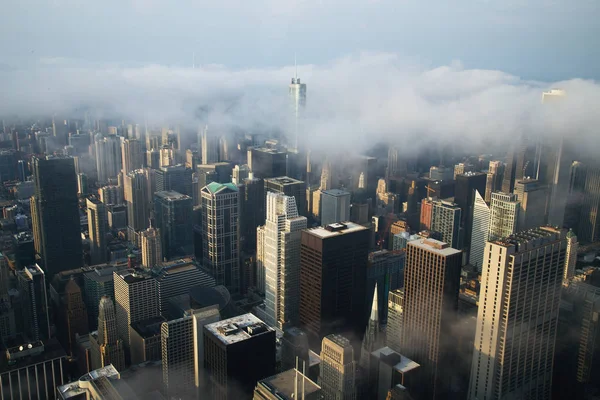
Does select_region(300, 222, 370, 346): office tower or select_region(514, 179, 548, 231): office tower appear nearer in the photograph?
select_region(300, 222, 370, 346): office tower

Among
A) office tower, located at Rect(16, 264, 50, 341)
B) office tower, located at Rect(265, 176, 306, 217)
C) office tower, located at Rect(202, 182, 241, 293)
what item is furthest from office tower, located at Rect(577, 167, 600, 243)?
office tower, located at Rect(16, 264, 50, 341)

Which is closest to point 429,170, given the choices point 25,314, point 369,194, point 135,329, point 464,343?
point 369,194

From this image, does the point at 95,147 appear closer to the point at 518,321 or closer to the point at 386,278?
the point at 386,278

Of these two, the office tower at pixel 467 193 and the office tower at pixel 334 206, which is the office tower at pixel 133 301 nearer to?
the office tower at pixel 334 206

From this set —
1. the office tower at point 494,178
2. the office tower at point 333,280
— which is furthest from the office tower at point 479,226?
the office tower at point 333,280

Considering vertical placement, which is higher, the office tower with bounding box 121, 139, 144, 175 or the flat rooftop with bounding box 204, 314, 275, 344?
the office tower with bounding box 121, 139, 144, 175

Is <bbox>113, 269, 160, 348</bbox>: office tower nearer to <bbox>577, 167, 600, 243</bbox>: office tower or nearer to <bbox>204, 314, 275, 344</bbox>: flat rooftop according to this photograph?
<bbox>204, 314, 275, 344</bbox>: flat rooftop

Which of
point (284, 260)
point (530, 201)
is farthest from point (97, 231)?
point (530, 201)
